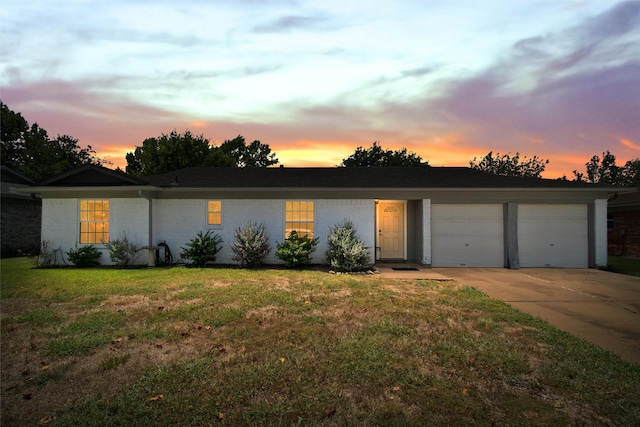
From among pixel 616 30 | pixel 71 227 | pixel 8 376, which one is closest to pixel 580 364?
pixel 8 376

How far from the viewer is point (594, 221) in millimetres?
11961

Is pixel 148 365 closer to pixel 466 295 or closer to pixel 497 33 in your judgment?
pixel 466 295

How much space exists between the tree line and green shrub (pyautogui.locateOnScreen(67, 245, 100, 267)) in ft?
59.7

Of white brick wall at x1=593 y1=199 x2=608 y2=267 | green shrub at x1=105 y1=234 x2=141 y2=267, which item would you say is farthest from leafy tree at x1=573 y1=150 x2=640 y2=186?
green shrub at x1=105 y1=234 x2=141 y2=267

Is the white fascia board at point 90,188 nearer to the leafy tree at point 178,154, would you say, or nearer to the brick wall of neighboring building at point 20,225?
the brick wall of neighboring building at point 20,225

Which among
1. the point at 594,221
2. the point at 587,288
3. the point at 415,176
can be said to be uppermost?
the point at 415,176

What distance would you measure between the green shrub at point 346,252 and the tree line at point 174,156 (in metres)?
22.2

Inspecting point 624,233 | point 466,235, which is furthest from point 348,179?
point 624,233

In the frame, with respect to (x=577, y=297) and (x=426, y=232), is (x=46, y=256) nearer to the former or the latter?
(x=426, y=232)

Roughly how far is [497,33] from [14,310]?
12.2 meters

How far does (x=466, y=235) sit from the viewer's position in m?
12.2

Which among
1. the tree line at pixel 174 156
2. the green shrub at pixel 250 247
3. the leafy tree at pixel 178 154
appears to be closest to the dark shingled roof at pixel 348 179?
the green shrub at pixel 250 247

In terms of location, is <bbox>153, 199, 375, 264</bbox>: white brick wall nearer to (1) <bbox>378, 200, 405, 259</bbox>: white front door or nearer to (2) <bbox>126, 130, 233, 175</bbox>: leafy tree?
(1) <bbox>378, 200, 405, 259</bbox>: white front door

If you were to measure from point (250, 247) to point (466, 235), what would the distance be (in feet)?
26.3
